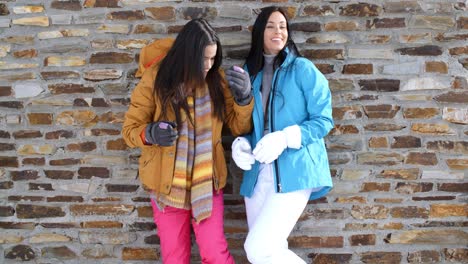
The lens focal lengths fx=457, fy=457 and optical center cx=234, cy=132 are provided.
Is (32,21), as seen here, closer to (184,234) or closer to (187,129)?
(187,129)

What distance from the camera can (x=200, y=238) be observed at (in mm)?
2664

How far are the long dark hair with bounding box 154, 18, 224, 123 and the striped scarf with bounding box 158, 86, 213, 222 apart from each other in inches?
2.5

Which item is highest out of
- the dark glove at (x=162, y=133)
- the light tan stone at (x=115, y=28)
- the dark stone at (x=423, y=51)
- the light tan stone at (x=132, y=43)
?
the light tan stone at (x=115, y=28)

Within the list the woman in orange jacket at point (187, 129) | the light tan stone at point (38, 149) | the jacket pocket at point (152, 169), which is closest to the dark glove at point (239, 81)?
the woman in orange jacket at point (187, 129)

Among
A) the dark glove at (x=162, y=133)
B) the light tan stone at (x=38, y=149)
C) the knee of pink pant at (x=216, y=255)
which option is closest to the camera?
the dark glove at (x=162, y=133)

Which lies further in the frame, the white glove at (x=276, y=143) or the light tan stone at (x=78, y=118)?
the light tan stone at (x=78, y=118)

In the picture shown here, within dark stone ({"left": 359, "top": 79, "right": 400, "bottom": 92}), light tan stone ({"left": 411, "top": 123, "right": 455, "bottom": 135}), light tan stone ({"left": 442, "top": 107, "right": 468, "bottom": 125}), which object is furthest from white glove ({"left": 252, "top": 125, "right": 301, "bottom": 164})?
light tan stone ({"left": 442, "top": 107, "right": 468, "bottom": 125})

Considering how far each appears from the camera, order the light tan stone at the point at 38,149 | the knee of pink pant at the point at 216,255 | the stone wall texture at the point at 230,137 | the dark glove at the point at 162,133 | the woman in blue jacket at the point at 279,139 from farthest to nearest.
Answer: the light tan stone at the point at 38,149
the stone wall texture at the point at 230,137
the knee of pink pant at the point at 216,255
the woman in blue jacket at the point at 279,139
the dark glove at the point at 162,133

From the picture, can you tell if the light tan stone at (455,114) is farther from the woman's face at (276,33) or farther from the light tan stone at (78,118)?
the light tan stone at (78,118)

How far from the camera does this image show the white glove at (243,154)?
258cm

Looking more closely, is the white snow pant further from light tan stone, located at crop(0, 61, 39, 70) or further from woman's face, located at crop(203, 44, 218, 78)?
light tan stone, located at crop(0, 61, 39, 70)

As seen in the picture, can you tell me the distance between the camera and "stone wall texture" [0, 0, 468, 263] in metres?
2.96

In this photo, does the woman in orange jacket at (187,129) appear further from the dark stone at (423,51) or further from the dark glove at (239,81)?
the dark stone at (423,51)

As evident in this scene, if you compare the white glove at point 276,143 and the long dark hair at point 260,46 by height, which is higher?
the long dark hair at point 260,46
